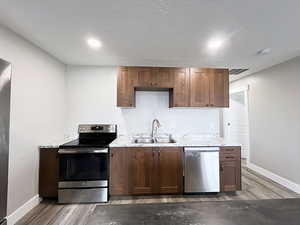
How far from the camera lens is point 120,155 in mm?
2910

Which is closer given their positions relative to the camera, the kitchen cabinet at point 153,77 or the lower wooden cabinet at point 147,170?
the lower wooden cabinet at point 147,170

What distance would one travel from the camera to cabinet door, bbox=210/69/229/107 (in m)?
3.42

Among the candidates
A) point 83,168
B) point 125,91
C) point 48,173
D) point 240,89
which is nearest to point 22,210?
point 48,173

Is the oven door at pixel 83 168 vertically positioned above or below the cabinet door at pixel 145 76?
below

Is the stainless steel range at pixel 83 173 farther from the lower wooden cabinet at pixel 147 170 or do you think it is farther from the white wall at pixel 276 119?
the white wall at pixel 276 119

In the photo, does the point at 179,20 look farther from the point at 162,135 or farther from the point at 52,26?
the point at 162,135

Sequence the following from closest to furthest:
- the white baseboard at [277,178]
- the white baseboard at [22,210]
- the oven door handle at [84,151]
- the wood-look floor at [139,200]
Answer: the white baseboard at [22,210] → the wood-look floor at [139,200] → the oven door handle at [84,151] → the white baseboard at [277,178]

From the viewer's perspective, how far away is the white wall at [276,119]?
3195 mm

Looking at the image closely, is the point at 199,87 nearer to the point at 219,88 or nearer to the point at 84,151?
the point at 219,88

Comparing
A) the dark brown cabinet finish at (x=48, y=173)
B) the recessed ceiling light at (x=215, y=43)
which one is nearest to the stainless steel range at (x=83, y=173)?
the dark brown cabinet finish at (x=48, y=173)

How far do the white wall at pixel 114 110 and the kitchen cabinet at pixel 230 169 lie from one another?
74 cm

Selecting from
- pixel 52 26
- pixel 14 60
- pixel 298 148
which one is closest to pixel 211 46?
pixel 52 26

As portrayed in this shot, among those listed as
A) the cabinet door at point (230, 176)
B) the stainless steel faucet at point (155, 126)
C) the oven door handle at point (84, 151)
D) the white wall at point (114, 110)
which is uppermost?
the white wall at point (114, 110)

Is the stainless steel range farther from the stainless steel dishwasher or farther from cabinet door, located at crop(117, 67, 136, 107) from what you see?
the stainless steel dishwasher
